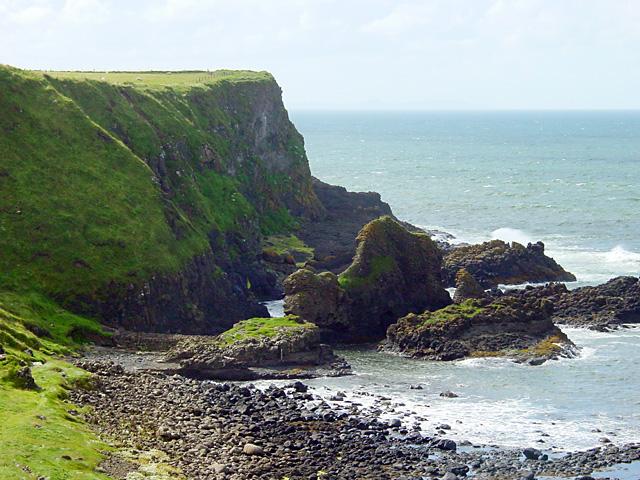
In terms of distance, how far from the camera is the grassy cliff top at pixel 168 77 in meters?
128

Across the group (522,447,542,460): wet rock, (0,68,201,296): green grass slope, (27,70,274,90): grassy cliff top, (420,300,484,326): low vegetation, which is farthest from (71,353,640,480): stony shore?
(27,70,274,90): grassy cliff top

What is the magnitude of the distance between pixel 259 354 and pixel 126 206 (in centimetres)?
2584

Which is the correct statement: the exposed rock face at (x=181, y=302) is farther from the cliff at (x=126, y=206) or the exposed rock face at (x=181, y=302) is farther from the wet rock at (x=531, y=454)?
the wet rock at (x=531, y=454)

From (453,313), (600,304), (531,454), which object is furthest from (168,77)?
(531,454)

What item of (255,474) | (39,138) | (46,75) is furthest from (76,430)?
(46,75)

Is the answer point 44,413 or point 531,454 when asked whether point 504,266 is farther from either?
point 44,413

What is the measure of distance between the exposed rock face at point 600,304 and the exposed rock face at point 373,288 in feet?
35.3

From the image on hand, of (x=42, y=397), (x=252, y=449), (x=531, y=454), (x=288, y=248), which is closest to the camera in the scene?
(x=252, y=449)

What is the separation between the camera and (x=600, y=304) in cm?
10100

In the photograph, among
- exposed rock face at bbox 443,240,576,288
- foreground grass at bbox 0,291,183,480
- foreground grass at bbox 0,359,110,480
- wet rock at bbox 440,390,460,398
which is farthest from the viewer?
exposed rock face at bbox 443,240,576,288

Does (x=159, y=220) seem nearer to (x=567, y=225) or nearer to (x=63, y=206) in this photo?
(x=63, y=206)

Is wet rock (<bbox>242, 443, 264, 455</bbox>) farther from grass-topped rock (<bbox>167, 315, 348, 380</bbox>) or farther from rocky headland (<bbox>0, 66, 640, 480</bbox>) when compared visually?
grass-topped rock (<bbox>167, 315, 348, 380</bbox>)

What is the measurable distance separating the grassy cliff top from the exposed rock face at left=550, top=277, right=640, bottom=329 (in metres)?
56.6

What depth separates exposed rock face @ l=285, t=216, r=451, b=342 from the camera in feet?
314
